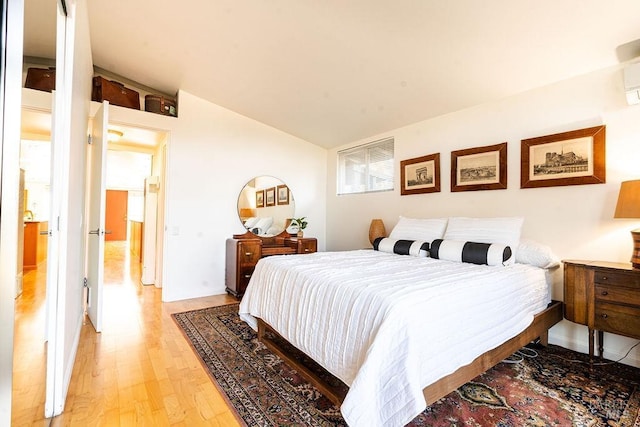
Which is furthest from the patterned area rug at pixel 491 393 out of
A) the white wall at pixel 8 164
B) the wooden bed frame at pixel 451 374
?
the white wall at pixel 8 164

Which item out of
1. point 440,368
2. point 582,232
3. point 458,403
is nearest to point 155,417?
point 440,368

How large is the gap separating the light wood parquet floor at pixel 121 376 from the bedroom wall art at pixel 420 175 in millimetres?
2963

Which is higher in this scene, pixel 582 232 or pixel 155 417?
pixel 582 232

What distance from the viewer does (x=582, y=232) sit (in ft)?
7.93

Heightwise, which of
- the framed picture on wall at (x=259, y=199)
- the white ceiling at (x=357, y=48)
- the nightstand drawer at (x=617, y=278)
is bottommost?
the nightstand drawer at (x=617, y=278)

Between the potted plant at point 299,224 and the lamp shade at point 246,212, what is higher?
the lamp shade at point 246,212

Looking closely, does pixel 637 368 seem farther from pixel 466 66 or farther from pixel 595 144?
pixel 466 66

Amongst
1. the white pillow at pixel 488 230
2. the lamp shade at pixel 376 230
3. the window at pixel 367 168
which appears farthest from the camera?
the window at pixel 367 168

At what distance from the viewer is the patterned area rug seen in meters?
1.58

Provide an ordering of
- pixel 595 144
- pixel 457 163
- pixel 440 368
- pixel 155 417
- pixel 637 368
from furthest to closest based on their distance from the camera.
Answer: pixel 457 163
pixel 595 144
pixel 637 368
pixel 155 417
pixel 440 368

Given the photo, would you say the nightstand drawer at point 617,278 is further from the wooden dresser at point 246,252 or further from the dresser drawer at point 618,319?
the wooden dresser at point 246,252

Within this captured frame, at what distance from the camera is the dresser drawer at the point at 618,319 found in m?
1.92

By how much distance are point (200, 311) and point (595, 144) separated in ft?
13.3

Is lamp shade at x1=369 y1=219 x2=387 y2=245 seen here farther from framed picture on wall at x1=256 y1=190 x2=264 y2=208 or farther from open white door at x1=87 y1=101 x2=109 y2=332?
open white door at x1=87 y1=101 x2=109 y2=332
